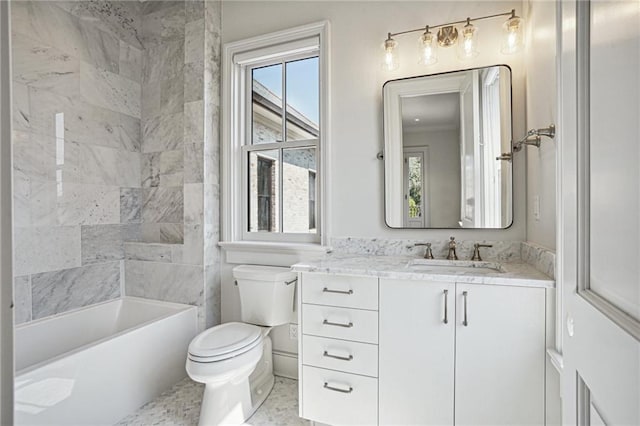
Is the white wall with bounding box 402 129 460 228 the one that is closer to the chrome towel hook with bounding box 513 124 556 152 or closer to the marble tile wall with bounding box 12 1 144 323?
the chrome towel hook with bounding box 513 124 556 152

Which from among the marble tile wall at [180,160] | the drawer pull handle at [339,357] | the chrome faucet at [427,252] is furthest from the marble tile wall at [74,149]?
the chrome faucet at [427,252]

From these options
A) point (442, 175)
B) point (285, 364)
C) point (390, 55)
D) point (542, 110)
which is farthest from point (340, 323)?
point (390, 55)

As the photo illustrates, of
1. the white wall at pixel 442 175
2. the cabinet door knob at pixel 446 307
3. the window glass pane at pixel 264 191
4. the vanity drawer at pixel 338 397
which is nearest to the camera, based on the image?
the cabinet door knob at pixel 446 307

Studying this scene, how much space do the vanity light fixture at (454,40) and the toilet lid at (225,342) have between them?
71.4 inches

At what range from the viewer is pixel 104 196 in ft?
7.76

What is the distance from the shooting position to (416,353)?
1.43 meters

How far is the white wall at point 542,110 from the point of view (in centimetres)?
134

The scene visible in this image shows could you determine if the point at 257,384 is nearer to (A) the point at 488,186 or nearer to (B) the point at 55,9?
(A) the point at 488,186

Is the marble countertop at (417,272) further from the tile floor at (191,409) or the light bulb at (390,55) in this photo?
the light bulb at (390,55)

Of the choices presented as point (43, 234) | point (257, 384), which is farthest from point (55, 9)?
point (257, 384)

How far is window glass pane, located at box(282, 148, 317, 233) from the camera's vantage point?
228 cm

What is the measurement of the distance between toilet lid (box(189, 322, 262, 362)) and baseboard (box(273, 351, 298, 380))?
0.44 meters

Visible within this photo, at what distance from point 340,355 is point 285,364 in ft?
2.75

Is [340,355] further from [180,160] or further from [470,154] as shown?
[180,160]
